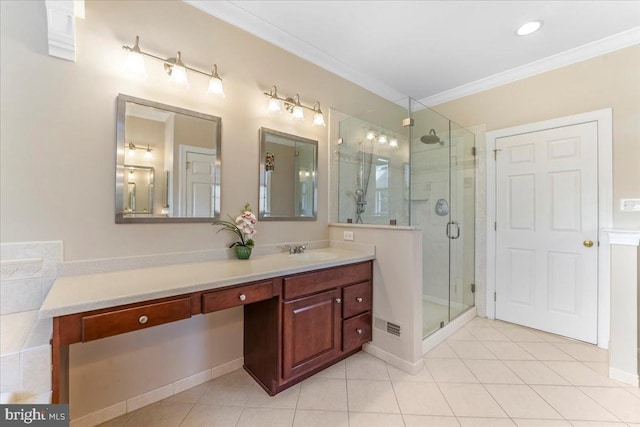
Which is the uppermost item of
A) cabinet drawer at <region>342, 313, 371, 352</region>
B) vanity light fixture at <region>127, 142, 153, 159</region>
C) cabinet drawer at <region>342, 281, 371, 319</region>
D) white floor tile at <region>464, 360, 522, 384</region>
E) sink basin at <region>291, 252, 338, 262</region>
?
vanity light fixture at <region>127, 142, 153, 159</region>

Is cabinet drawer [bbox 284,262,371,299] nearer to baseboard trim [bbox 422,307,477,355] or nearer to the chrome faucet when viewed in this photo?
the chrome faucet

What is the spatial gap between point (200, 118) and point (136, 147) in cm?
45

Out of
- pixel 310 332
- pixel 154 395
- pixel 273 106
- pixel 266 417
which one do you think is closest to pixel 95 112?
pixel 273 106

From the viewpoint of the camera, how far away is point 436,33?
2295mm

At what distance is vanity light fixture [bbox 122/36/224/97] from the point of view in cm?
156

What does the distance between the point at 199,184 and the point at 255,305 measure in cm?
95

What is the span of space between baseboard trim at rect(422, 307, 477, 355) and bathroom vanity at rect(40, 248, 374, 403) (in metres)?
0.57

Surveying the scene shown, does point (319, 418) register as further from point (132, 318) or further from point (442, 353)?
point (442, 353)

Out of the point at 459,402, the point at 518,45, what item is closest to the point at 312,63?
the point at 518,45

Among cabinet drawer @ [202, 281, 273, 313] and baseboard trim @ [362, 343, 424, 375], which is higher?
cabinet drawer @ [202, 281, 273, 313]

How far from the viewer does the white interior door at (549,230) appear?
96.7 inches

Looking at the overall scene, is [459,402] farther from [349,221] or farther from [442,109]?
[442,109]

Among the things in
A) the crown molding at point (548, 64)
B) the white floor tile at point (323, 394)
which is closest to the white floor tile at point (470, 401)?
the white floor tile at point (323, 394)

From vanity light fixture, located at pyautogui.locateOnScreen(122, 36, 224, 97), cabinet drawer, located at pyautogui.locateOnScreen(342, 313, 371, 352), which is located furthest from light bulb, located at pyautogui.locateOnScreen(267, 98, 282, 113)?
cabinet drawer, located at pyautogui.locateOnScreen(342, 313, 371, 352)
